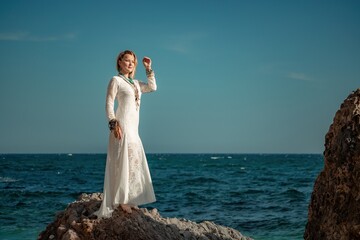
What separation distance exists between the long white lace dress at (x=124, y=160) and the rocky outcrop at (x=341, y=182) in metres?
2.38

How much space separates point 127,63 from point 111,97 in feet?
1.65

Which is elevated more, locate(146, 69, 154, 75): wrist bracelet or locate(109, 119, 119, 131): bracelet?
locate(146, 69, 154, 75): wrist bracelet

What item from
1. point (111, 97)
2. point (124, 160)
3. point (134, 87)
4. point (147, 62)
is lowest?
point (124, 160)

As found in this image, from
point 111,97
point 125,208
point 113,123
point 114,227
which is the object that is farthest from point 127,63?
point 114,227

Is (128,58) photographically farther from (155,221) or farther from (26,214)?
(26,214)

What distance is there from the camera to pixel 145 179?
22.1 ft

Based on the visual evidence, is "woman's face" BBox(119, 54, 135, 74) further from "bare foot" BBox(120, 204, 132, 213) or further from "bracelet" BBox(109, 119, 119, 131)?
"bare foot" BBox(120, 204, 132, 213)

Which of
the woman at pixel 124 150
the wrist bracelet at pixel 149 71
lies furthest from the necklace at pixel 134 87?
the wrist bracelet at pixel 149 71

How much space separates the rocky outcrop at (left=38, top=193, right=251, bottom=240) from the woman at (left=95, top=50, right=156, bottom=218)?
147mm

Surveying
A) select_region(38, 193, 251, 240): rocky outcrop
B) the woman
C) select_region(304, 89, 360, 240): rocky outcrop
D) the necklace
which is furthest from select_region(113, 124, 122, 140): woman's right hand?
select_region(304, 89, 360, 240): rocky outcrop

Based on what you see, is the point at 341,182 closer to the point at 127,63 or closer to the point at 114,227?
the point at 114,227

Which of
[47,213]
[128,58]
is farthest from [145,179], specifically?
[47,213]

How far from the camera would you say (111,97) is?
259 inches

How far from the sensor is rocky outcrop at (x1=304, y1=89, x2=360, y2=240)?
4578mm
